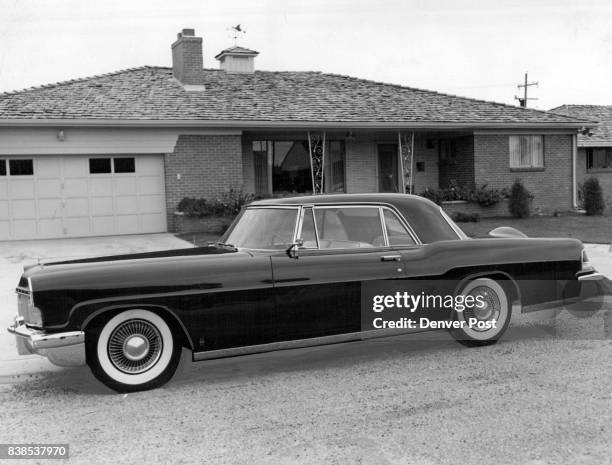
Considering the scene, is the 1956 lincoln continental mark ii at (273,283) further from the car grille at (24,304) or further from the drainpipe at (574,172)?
the drainpipe at (574,172)

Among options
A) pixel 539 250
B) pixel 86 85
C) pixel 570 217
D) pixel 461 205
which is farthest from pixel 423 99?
pixel 539 250

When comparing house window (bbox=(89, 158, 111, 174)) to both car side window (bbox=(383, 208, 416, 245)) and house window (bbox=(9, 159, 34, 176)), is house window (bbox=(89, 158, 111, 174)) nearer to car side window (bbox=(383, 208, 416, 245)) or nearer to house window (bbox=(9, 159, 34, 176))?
house window (bbox=(9, 159, 34, 176))

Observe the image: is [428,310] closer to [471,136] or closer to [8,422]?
[8,422]

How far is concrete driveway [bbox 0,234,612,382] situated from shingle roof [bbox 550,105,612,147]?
19689mm

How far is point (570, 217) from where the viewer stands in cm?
2348

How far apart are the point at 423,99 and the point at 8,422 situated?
2195cm

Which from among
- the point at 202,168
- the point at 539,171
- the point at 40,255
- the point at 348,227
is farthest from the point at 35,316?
the point at 539,171

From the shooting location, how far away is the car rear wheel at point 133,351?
17.6 feet

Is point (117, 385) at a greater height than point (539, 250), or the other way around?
point (539, 250)

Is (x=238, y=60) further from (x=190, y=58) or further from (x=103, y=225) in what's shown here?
(x=103, y=225)

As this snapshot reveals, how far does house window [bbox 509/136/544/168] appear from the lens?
24.2 metres

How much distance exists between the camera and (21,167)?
18344mm

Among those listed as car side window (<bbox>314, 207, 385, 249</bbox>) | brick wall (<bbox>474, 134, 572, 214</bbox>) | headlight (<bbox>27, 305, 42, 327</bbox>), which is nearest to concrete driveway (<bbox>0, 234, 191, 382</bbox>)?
headlight (<bbox>27, 305, 42, 327</bbox>)

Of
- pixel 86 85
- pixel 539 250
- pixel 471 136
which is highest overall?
pixel 86 85
